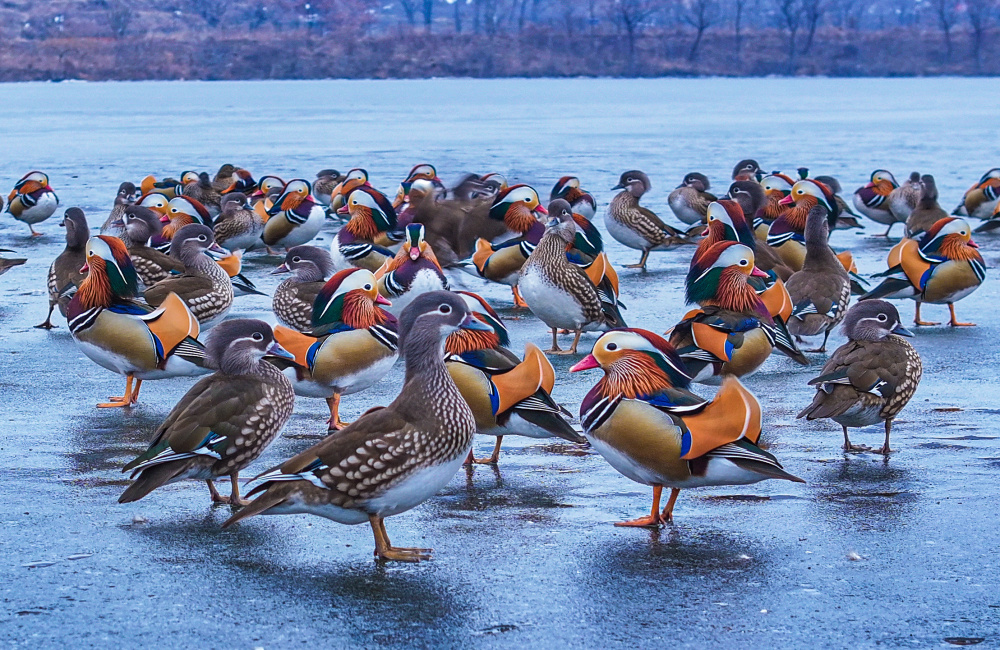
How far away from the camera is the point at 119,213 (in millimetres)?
13469

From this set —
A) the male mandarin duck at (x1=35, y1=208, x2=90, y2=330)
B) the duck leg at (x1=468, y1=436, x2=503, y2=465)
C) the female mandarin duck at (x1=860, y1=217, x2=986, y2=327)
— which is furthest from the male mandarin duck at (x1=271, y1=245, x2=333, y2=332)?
the female mandarin duck at (x1=860, y1=217, x2=986, y2=327)

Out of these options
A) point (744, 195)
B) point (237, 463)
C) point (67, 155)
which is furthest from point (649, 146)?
point (237, 463)

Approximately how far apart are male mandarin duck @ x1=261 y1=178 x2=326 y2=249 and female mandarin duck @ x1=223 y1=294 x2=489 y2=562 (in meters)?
9.10

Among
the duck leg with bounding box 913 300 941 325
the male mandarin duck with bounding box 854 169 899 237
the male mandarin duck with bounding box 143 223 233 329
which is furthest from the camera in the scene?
the male mandarin duck with bounding box 854 169 899 237

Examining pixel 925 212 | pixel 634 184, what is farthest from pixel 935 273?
pixel 925 212

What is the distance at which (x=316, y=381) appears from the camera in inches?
280

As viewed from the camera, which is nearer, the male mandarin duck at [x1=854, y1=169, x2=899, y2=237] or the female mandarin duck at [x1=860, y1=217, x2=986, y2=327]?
the female mandarin duck at [x1=860, y1=217, x2=986, y2=327]

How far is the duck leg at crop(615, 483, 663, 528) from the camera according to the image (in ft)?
17.8

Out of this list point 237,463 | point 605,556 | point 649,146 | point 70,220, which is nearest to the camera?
point 605,556

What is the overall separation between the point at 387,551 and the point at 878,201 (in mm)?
12613

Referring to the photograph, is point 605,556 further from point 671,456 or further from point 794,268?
point 794,268

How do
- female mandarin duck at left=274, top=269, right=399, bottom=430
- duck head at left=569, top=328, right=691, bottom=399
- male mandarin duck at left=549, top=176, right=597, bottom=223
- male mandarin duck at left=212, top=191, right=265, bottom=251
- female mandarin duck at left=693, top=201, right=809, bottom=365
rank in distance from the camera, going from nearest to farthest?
duck head at left=569, top=328, right=691, bottom=399, female mandarin duck at left=274, top=269, right=399, bottom=430, female mandarin duck at left=693, top=201, right=809, bottom=365, male mandarin duck at left=212, top=191, right=265, bottom=251, male mandarin duck at left=549, top=176, right=597, bottom=223

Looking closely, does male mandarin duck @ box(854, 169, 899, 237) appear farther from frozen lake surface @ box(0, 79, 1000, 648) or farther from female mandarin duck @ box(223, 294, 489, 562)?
female mandarin duck @ box(223, 294, 489, 562)

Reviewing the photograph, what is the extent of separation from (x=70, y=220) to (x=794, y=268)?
5956mm
